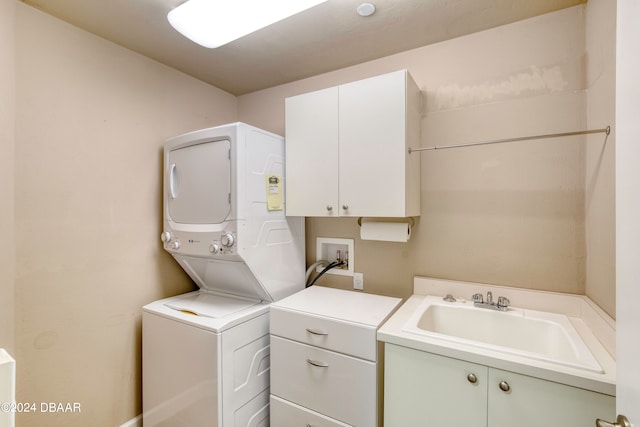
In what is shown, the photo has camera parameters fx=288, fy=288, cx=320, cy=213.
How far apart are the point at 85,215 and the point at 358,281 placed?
1744 mm

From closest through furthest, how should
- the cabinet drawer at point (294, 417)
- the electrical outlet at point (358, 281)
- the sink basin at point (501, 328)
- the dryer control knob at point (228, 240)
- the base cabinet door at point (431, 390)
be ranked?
the base cabinet door at point (431, 390) → the sink basin at point (501, 328) → the cabinet drawer at point (294, 417) → the dryer control knob at point (228, 240) → the electrical outlet at point (358, 281)

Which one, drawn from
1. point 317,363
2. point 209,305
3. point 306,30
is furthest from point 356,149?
point 209,305

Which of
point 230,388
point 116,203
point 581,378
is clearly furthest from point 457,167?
point 116,203

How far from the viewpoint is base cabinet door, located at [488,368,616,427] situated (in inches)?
37.0

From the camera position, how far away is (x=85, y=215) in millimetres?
1656

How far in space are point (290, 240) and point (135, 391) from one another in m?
1.39

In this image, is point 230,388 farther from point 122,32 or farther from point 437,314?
point 122,32

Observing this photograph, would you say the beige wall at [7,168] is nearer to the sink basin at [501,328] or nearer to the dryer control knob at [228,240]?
the dryer control knob at [228,240]

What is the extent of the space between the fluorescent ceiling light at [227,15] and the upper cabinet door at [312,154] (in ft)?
1.73

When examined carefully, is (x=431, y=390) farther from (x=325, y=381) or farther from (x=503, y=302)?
(x=503, y=302)

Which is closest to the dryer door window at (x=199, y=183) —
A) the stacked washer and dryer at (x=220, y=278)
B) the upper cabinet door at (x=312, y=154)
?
the stacked washer and dryer at (x=220, y=278)

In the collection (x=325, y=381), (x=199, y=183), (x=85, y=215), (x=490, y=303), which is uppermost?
(x=199, y=183)

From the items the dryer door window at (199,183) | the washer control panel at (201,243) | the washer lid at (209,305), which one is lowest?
the washer lid at (209,305)

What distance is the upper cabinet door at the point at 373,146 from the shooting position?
5.11ft
